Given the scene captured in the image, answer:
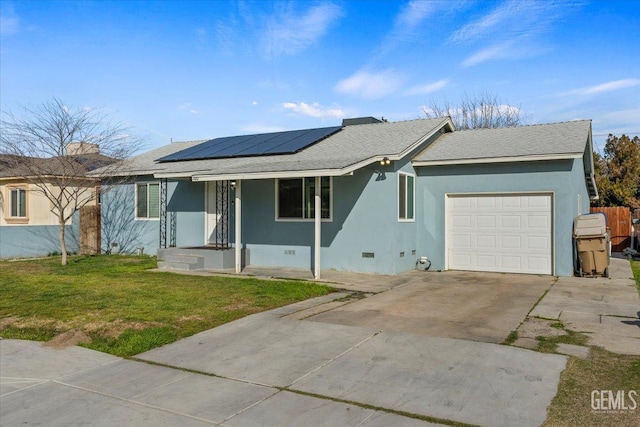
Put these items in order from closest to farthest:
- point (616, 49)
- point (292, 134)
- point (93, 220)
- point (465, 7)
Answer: point (465, 7), point (616, 49), point (292, 134), point (93, 220)

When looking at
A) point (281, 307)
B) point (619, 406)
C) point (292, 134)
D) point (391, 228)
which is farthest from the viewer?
point (292, 134)

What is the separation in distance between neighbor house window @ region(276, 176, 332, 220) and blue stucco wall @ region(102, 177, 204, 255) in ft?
9.97

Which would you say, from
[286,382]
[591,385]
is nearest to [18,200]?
[286,382]

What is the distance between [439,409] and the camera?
3.97 metres

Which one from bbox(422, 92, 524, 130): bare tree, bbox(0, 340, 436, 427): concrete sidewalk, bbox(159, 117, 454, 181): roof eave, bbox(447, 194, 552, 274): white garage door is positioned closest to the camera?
bbox(0, 340, 436, 427): concrete sidewalk

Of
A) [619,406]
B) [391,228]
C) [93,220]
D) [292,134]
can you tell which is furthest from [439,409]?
[93,220]

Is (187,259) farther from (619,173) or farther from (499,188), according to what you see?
(619,173)

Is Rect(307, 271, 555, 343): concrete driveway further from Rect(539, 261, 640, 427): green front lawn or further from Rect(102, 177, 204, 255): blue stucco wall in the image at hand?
Rect(102, 177, 204, 255): blue stucco wall

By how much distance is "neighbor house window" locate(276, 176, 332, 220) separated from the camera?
12.9 metres

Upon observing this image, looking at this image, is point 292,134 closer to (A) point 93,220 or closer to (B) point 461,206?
(B) point 461,206

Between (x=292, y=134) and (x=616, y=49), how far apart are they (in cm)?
1022

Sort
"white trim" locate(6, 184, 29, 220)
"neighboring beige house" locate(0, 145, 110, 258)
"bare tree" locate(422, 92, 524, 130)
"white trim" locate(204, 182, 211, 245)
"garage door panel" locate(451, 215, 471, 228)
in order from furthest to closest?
1. "bare tree" locate(422, 92, 524, 130)
2. "white trim" locate(6, 184, 29, 220)
3. "neighboring beige house" locate(0, 145, 110, 258)
4. "white trim" locate(204, 182, 211, 245)
5. "garage door panel" locate(451, 215, 471, 228)

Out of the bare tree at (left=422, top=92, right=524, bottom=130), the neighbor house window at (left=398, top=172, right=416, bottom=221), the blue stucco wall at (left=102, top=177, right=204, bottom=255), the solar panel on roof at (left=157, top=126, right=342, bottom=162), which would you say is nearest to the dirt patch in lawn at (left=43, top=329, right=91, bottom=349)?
the neighbor house window at (left=398, top=172, right=416, bottom=221)

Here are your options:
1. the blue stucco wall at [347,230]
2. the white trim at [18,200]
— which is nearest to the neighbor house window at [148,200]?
the blue stucco wall at [347,230]
